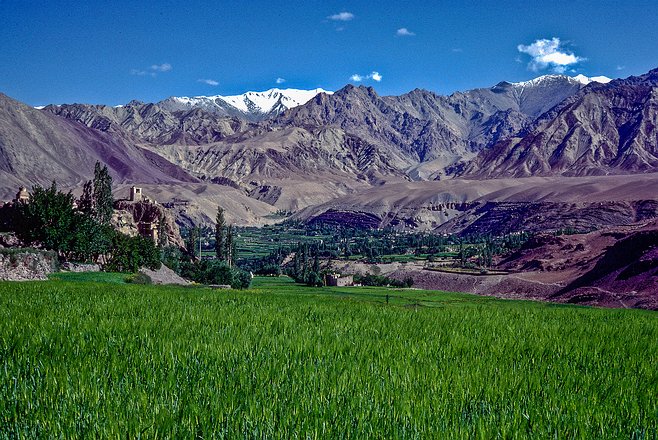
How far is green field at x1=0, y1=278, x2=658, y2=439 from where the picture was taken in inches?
177

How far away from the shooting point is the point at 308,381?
233 inches

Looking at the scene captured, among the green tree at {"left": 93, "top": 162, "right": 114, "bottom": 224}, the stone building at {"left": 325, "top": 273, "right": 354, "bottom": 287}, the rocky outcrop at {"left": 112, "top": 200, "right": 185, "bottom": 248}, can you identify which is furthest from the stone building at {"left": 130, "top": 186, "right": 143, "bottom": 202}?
the stone building at {"left": 325, "top": 273, "right": 354, "bottom": 287}

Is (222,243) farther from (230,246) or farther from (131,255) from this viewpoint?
(131,255)

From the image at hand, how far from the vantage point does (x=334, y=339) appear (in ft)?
29.0

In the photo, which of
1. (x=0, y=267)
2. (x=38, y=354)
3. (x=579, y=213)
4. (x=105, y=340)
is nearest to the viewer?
(x=38, y=354)

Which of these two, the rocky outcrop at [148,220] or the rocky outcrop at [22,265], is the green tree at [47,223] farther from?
the rocky outcrop at [148,220]

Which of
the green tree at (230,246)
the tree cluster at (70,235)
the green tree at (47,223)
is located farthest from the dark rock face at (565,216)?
the green tree at (47,223)

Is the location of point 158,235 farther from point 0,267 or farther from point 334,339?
point 334,339

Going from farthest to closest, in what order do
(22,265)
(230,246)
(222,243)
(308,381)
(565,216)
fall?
(565,216)
(230,246)
(222,243)
(22,265)
(308,381)

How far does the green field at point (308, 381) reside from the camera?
4.51m

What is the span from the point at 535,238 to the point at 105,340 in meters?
112

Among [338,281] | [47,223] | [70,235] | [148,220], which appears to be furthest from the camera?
[148,220]

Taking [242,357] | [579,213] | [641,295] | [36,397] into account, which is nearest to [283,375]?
[242,357]

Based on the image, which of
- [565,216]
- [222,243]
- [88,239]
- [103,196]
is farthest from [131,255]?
[565,216]
